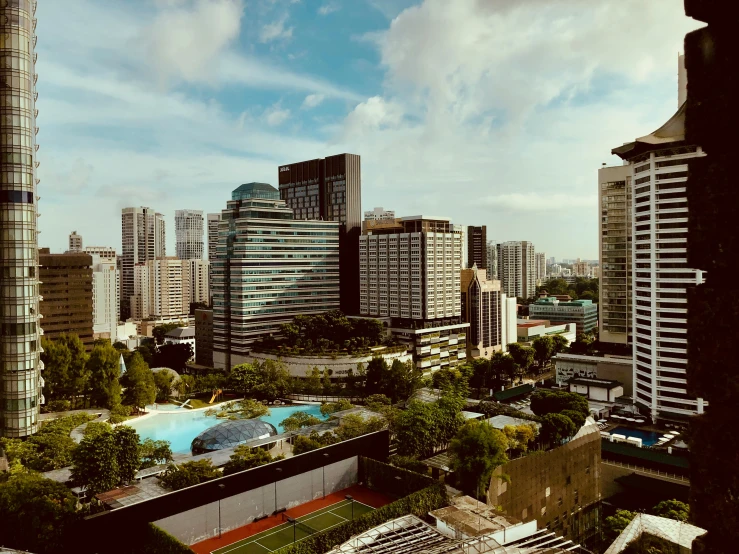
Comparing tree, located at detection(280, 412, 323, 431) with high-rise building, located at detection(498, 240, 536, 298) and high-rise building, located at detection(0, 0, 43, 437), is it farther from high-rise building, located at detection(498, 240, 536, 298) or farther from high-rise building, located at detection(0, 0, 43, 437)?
high-rise building, located at detection(498, 240, 536, 298)

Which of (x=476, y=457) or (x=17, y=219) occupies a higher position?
(x=17, y=219)

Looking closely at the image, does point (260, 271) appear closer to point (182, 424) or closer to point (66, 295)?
point (66, 295)

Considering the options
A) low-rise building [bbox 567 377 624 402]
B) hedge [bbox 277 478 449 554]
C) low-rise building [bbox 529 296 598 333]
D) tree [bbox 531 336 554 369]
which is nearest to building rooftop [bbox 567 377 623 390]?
low-rise building [bbox 567 377 624 402]

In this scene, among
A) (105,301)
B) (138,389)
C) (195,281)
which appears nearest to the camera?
(138,389)

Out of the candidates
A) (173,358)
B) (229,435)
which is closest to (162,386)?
(229,435)

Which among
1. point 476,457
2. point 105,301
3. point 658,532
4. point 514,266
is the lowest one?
point 658,532

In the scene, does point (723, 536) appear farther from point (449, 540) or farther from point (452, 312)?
point (452, 312)

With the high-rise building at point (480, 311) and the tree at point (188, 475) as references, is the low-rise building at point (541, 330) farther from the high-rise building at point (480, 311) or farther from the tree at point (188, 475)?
the tree at point (188, 475)
